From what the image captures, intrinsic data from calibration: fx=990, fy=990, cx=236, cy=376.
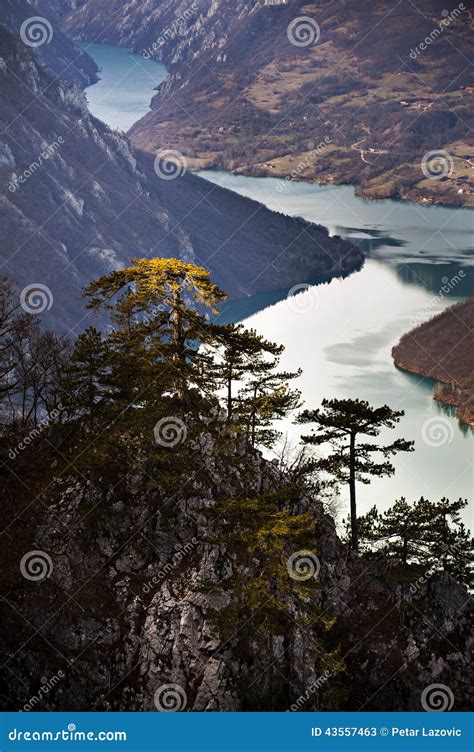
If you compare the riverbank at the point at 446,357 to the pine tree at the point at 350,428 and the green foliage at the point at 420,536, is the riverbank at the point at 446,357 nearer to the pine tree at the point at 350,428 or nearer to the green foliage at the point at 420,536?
the green foliage at the point at 420,536

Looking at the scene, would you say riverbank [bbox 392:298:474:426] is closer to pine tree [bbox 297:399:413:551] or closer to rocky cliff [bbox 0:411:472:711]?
pine tree [bbox 297:399:413:551]

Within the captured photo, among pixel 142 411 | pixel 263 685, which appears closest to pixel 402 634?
pixel 263 685

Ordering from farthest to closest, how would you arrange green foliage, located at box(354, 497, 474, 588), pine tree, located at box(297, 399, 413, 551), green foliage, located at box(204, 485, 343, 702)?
1. pine tree, located at box(297, 399, 413, 551)
2. green foliage, located at box(354, 497, 474, 588)
3. green foliage, located at box(204, 485, 343, 702)

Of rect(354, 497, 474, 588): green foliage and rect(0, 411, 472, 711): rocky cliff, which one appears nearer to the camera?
rect(0, 411, 472, 711): rocky cliff

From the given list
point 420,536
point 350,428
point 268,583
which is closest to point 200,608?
point 268,583

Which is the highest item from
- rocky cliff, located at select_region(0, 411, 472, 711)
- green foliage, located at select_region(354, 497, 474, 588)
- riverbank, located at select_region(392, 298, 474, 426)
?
riverbank, located at select_region(392, 298, 474, 426)

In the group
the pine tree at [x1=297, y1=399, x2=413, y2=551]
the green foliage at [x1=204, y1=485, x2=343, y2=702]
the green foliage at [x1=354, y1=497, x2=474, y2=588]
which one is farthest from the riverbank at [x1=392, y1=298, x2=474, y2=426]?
the green foliage at [x1=204, y1=485, x2=343, y2=702]

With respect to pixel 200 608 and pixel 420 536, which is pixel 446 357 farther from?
pixel 200 608
